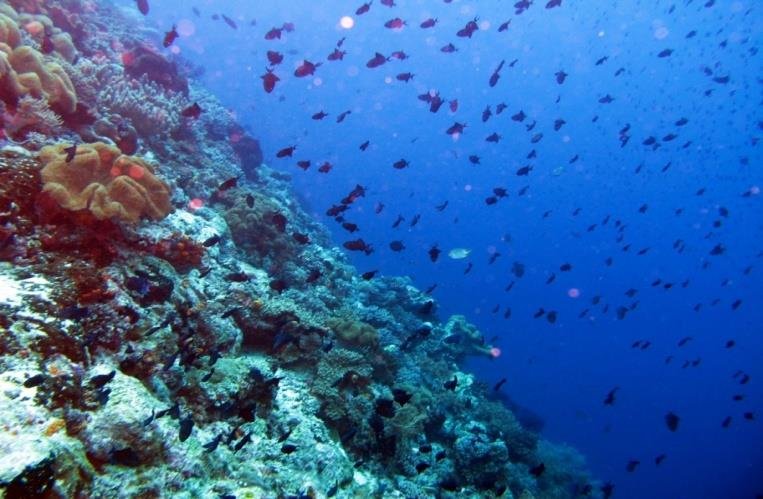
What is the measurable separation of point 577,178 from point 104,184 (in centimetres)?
16948

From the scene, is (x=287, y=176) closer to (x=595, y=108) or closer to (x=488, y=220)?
(x=488, y=220)

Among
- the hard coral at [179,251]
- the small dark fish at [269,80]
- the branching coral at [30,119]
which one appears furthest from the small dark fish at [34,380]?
the small dark fish at [269,80]

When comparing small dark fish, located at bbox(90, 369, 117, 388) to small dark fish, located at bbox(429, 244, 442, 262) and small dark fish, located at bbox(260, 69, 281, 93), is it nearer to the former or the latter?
small dark fish, located at bbox(260, 69, 281, 93)

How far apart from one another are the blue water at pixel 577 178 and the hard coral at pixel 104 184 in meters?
73.0

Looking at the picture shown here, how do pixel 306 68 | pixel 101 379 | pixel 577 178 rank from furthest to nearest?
pixel 577 178, pixel 306 68, pixel 101 379

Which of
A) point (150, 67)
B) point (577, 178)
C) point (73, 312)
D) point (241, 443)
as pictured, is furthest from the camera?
point (577, 178)

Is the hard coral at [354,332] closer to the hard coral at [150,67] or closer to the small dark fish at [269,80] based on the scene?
the small dark fish at [269,80]

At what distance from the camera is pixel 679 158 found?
5566 inches

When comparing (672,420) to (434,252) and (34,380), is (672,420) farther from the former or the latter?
(34,380)

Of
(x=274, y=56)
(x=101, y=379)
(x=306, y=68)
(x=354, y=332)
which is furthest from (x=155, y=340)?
(x=274, y=56)

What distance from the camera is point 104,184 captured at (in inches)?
207

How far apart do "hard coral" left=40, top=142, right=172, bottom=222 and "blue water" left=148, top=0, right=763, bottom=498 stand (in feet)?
239

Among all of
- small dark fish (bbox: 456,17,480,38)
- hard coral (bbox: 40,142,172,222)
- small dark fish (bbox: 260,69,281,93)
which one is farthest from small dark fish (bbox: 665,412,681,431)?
hard coral (bbox: 40,142,172,222)

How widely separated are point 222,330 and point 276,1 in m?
159
